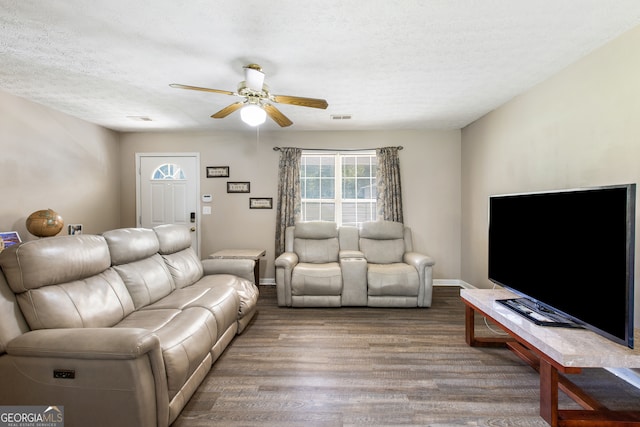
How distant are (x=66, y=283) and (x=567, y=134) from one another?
4.01 metres

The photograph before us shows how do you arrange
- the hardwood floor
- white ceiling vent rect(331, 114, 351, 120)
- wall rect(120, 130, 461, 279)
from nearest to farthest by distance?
the hardwood floor < white ceiling vent rect(331, 114, 351, 120) < wall rect(120, 130, 461, 279)

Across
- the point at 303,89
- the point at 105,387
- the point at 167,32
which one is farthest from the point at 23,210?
the point at 303,89

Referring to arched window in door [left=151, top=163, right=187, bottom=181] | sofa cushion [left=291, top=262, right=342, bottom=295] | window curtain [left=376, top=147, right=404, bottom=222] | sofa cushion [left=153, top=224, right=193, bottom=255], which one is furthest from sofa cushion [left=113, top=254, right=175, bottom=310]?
window curtain [left=376, top=147, right=404, bottom=222]

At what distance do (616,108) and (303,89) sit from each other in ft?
8.32

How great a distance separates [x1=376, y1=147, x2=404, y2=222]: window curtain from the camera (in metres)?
4.51

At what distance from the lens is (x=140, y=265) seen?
2.50 metres

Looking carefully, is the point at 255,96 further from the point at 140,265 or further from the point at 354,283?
the point at 354,283

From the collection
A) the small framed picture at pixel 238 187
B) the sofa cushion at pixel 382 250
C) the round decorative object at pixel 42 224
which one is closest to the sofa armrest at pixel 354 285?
the sofa cushion at pixel 382 250

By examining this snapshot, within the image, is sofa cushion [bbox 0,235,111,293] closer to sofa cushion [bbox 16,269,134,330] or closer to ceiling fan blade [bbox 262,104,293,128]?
sofa cushion [bbox 16,269,134,330]

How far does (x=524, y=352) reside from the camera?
2.32 metres

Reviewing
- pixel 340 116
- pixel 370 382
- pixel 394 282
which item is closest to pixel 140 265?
pixel 370 382

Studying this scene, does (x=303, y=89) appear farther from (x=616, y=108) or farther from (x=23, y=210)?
(x=23, y=210)

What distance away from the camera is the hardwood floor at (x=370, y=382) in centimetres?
175

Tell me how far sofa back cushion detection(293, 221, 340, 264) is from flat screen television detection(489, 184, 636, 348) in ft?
7.18
